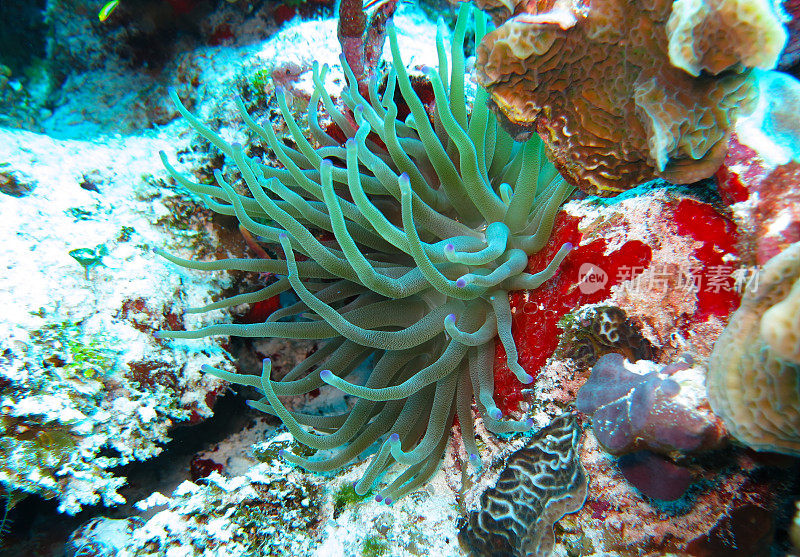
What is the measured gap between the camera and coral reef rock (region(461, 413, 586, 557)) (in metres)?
1.69

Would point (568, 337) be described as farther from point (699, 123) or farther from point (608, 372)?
point (699, 123)

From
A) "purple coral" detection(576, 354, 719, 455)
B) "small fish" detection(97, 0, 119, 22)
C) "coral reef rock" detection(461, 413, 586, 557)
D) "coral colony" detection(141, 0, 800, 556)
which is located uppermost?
"small fish" detection(97, 0, 119, 22)

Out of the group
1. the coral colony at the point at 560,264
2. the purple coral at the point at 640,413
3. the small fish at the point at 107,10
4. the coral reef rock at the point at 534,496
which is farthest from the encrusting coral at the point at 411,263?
the small fish at the point at 107,10

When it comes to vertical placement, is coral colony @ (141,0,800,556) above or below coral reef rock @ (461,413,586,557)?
above

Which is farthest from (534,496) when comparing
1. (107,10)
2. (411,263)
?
(107,10)

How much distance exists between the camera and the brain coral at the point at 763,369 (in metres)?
1.03

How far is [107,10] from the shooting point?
4410 mm

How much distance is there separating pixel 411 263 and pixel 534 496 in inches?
53.4

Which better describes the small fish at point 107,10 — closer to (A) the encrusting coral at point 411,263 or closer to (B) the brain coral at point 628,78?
(A) the encrusting coral at point 411,263

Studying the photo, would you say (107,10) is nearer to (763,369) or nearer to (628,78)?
Answer: (628,78)

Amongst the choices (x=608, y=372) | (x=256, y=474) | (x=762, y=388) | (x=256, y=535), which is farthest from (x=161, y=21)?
(x=762, y=388)

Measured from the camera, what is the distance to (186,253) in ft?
9.73

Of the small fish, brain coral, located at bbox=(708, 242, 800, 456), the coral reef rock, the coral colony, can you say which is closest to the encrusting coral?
the coral colony

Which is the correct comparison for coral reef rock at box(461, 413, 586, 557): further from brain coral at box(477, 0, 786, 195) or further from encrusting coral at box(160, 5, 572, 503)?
brain coral at box(477, 0, 786, 195)
